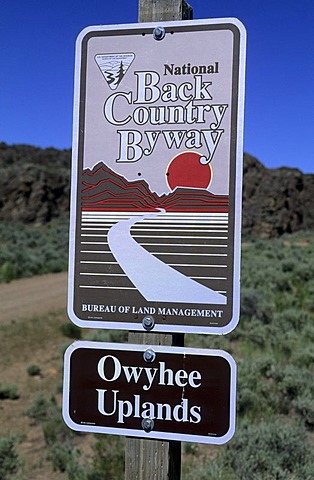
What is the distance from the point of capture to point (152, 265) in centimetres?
239

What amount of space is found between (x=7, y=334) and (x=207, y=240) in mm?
9600

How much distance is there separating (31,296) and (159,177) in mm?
13847

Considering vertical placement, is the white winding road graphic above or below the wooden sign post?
above

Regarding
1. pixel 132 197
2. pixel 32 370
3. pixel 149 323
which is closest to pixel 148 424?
pixel 149 323

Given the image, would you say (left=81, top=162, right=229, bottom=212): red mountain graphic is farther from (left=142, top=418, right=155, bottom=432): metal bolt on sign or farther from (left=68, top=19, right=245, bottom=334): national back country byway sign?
(left=142, top=418, right=155, bottom=432): metal bolt on sign

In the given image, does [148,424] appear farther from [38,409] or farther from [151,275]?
[38,409]

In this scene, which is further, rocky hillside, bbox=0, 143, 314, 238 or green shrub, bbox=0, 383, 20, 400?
rocky hillside, bbox=0, 143, 314, 238

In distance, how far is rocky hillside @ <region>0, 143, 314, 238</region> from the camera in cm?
4725

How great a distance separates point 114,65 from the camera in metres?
2.51

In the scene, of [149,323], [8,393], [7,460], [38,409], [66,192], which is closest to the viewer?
[149,323]

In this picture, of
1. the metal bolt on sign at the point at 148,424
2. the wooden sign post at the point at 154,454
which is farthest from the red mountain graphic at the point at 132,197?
the metal bolt on sign at the point at 148,424

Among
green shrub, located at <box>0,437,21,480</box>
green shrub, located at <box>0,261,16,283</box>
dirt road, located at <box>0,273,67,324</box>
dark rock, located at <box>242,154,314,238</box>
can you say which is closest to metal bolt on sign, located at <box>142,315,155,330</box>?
green shrub, located at <box>0,437,21,480</box>

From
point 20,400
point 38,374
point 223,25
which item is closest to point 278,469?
point 223,25

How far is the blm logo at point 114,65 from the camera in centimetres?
249
